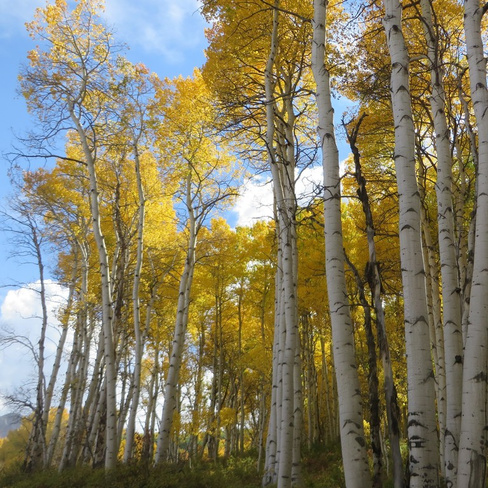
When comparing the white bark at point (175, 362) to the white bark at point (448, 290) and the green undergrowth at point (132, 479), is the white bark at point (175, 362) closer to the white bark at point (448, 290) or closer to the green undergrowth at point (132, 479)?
the green undergrowth at point (132, 479)

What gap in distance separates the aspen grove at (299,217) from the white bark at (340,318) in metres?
0.01

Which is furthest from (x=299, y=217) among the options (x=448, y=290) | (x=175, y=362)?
(x=448, y=290)

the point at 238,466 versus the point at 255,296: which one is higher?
the point at 255,296

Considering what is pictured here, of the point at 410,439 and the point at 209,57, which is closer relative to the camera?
the point at 410,439

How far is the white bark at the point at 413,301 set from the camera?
8.04 ft

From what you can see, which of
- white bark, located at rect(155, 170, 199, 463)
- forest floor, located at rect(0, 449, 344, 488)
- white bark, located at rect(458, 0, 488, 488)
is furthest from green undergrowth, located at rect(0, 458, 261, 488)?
white bark, located at rect(458, 0, 488, 488)

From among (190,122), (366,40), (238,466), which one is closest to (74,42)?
(190,122)

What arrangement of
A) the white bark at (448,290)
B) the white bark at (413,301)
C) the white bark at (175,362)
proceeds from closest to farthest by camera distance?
1. the white bark at (413,301)
2. the white bark at (448,290)
3. the white bark at (175,362)

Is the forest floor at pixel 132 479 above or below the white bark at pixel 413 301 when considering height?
below

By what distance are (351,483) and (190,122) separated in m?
8.30

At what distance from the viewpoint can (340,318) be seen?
316cm

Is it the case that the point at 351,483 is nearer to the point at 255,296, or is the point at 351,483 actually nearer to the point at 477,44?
the point at 477,44

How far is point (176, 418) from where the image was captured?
1369 cm

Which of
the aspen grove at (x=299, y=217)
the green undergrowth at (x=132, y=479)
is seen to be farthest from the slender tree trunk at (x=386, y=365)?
the green undergrowth at (x=132, y=479)
